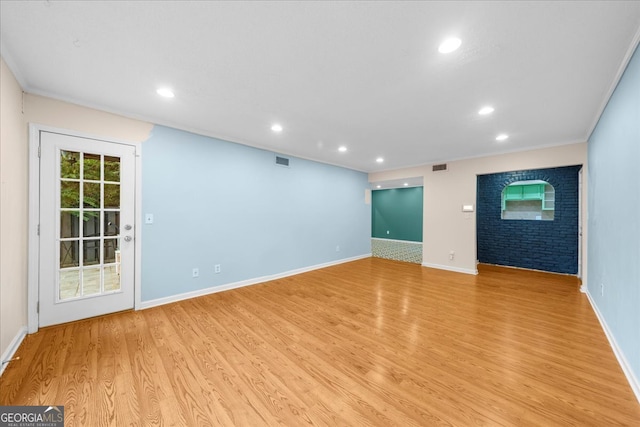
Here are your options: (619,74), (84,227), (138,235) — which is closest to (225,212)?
(138,235)

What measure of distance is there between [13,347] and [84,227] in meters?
1.21

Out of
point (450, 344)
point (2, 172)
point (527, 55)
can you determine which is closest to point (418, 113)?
point (527, 55)

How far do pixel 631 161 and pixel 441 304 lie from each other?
93.8 inches

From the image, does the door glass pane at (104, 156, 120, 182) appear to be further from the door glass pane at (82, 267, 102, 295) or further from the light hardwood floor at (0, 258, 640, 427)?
the light hardwood floor at (0, 258, 640, 427)

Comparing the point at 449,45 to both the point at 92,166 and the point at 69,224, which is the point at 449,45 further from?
the point at 69,224

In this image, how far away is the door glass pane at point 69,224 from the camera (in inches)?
104

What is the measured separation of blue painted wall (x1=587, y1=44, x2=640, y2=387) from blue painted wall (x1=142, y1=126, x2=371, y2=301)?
14.1 feet

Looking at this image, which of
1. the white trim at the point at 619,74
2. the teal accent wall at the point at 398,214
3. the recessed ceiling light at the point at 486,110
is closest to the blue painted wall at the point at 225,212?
the recessed ceiling light at the point at 486,110

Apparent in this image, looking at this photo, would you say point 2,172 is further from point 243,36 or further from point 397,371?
point 397,371

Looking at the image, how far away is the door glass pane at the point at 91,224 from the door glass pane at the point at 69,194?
0.15 metres

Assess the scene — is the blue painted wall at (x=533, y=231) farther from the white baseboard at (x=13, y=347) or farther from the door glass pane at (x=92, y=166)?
the white baseboard at (x=13, y=347)

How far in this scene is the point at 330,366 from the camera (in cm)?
202

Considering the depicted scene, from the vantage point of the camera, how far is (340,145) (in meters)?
4.38

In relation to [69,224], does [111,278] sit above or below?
below
